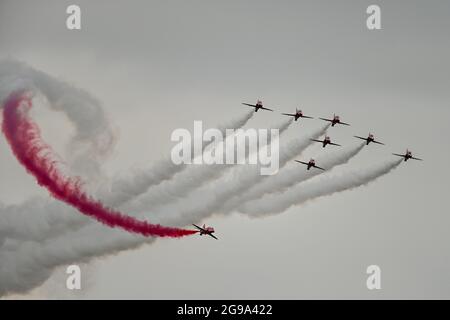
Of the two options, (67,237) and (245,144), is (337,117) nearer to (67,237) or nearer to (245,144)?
(245,144)

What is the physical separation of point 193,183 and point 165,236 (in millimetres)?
6877

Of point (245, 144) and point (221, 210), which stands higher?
point (245, 144)

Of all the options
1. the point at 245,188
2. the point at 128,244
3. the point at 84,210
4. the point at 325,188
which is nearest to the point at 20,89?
the point at 84,210

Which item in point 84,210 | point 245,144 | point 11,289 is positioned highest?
point 245,144

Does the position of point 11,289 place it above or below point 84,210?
below

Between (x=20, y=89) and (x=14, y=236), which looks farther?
(x=14, y=236)

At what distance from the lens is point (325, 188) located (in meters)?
104

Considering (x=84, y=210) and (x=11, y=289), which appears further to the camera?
(x=11, y=289)

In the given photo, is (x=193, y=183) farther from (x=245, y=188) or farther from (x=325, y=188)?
(x=325, y=188)

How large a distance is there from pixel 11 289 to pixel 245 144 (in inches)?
1033

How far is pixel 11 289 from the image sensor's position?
98562 mm
